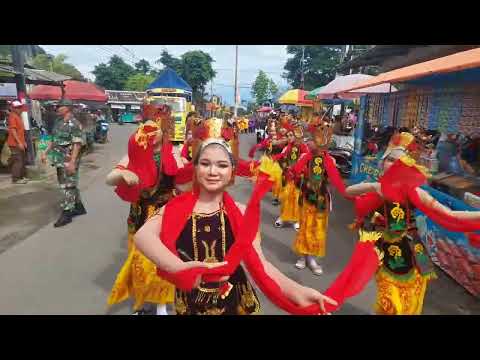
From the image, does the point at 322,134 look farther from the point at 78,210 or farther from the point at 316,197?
the point at 78,210

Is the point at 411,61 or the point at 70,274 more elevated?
the point at 411,61

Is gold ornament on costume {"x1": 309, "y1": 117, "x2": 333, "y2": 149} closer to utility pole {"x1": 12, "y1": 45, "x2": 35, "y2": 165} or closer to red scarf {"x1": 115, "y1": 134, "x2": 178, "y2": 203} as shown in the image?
red scarf {"x1": 115, "y1": 134, "x2": 178, "y2": 203}

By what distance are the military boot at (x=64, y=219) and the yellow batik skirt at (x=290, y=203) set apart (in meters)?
3.80

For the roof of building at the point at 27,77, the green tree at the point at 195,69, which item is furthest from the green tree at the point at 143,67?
the roof of building at the point at 27,77

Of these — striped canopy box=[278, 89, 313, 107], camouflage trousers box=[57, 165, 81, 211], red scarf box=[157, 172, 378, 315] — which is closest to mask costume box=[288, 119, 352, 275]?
red scarf box=[157, 172, 378, 315]

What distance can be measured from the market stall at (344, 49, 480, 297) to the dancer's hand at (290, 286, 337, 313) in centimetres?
168

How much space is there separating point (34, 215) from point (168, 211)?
240 inches

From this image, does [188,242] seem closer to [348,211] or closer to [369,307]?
[369,307]

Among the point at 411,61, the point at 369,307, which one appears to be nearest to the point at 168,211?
the point at 369,307

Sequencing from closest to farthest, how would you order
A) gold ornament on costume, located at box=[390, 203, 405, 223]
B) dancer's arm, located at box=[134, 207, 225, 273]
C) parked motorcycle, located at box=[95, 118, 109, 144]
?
dancer's arm, located at box=[134, 207, 225, 273] → gold ornament on costume, located at box=[390, 203, 405, 223] → parked motorcycle, located at box=[95, 118, 109, 144]

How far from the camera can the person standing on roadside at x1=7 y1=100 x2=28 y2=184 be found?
9.37 m

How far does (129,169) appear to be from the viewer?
315 centimetres

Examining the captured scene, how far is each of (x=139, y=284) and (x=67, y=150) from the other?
4012 mm

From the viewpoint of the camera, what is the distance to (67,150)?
6.42 m
